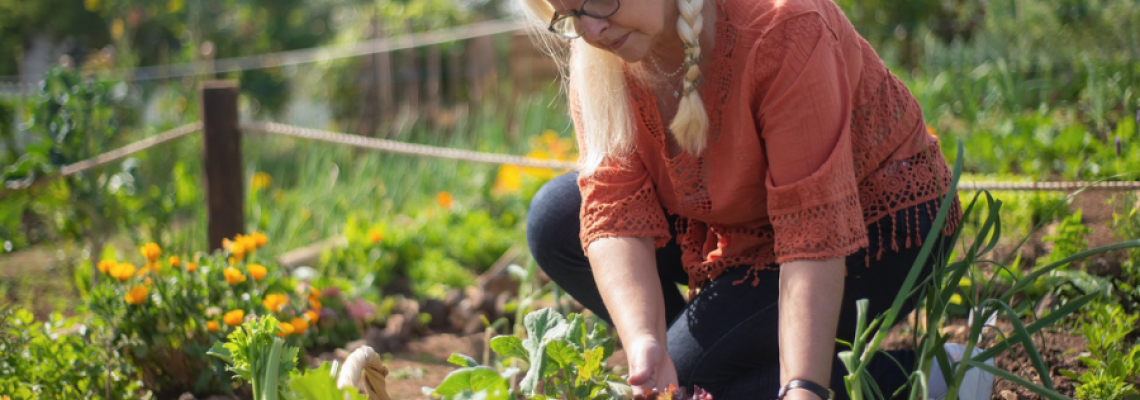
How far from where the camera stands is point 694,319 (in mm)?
1523

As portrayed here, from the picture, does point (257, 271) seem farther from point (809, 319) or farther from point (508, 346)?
point (809, 319)

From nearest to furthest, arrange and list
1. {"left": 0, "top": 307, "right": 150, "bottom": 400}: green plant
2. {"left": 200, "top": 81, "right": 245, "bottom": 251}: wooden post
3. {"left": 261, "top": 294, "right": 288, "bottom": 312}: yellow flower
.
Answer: {"left": 0, "top": 307, "right": 150, "bottom": 400}: green plant
{"left": 261, "top": 294, "right": 288, "bottom": 312}: yellow flower
{"left": 200, "top": 81, "right": 245, "bottom": 251}: wooden post

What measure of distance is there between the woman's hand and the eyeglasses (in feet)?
1.51

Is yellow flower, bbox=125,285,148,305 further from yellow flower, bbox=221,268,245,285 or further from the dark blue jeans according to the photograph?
the dark blue jeans

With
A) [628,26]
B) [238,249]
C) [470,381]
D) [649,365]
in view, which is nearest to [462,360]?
[470,381]

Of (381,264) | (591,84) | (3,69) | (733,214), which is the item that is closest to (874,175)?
(733,214)

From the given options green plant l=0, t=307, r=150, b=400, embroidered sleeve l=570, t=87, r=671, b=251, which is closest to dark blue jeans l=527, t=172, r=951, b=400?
embroidered sleeve l=570, t=87, r=671, b=251

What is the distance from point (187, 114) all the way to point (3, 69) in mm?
7151

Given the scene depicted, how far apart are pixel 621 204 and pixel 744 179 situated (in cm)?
22

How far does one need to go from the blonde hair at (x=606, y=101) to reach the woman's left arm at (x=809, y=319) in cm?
28

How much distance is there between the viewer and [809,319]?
1166 mm

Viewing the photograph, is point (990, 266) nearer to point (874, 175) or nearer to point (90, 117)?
point (874, 175)

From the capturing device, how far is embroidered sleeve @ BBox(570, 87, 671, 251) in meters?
1.48

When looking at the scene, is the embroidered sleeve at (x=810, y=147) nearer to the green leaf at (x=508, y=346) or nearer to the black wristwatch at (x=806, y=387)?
the black wristwatch at (x=806, y=387)
